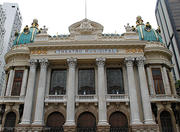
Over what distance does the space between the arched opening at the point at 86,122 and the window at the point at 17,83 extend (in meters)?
9.82

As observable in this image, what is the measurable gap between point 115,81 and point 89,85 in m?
3.84

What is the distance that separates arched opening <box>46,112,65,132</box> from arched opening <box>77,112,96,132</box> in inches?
88.3

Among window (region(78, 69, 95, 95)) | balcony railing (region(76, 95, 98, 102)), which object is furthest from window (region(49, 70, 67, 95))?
balcony railing (region(76, 95, 98, 102))

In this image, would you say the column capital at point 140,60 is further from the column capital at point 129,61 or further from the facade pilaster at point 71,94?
the facade pilaster at point 71,94

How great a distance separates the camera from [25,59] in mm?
27297

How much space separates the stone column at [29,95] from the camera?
72.3 feet

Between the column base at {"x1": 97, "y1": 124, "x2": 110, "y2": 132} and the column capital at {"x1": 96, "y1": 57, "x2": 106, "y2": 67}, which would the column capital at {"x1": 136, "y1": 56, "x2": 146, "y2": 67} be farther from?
the column base at {"x1": 97, "y1": 124, "x2": 110, "y2": 132}

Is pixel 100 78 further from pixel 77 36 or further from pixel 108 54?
pixel 77 36

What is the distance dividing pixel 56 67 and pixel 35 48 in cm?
406

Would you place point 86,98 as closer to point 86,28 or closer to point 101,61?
point 101,61

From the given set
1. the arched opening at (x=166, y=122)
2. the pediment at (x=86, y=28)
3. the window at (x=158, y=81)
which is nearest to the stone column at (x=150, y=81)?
the window at (x=158, y=81)

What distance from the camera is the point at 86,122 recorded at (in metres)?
23.1

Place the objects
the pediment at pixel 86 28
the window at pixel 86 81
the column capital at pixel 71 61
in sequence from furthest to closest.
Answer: the pediment at pixel 86 28 < the window at pixel 86 81 < the column capital at pixel 71 61

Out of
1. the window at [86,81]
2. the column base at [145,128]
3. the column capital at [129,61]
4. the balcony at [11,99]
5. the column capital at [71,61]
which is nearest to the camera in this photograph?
the column base at [145,128]
